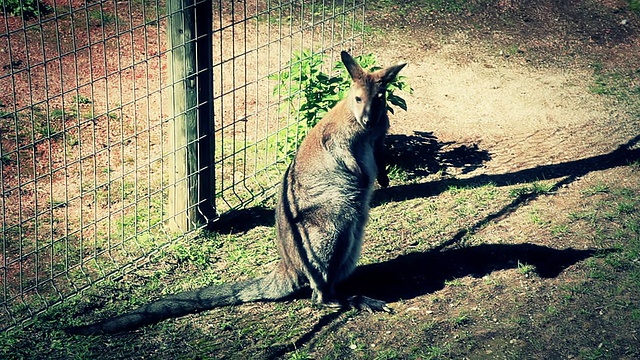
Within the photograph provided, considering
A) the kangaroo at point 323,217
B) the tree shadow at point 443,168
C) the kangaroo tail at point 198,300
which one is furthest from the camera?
the tree shadow at point 443,168

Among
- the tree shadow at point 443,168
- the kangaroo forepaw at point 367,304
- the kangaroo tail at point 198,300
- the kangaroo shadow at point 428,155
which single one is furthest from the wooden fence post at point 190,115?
the kangaroo shadow at point 428,155

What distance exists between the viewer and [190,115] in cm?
611

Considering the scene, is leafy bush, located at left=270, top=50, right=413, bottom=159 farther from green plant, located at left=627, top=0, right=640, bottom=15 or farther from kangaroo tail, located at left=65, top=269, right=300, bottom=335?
green plant, located at left=627, top=0, right=640, bottom=15

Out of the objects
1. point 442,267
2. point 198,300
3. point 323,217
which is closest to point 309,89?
point 323,217

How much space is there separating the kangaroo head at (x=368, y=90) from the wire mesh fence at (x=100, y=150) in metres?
0.88

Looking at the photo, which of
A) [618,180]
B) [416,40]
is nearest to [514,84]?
[416,40]

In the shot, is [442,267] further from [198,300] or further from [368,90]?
[198,300]

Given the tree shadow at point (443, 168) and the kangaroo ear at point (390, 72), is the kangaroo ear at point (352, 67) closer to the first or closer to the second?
the kangaroo ear at point (390, 72)

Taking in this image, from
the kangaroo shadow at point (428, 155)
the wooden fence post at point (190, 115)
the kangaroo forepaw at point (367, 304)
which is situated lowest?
the kangaroo forepaw at point (367, 304)

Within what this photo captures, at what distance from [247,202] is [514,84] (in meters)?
3.94

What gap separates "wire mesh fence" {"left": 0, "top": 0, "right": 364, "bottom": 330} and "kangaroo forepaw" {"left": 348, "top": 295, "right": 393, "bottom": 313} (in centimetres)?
160

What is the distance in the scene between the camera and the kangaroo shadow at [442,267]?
19.6 ft

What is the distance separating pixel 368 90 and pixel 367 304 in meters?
1.58

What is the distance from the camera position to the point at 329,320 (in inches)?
219
